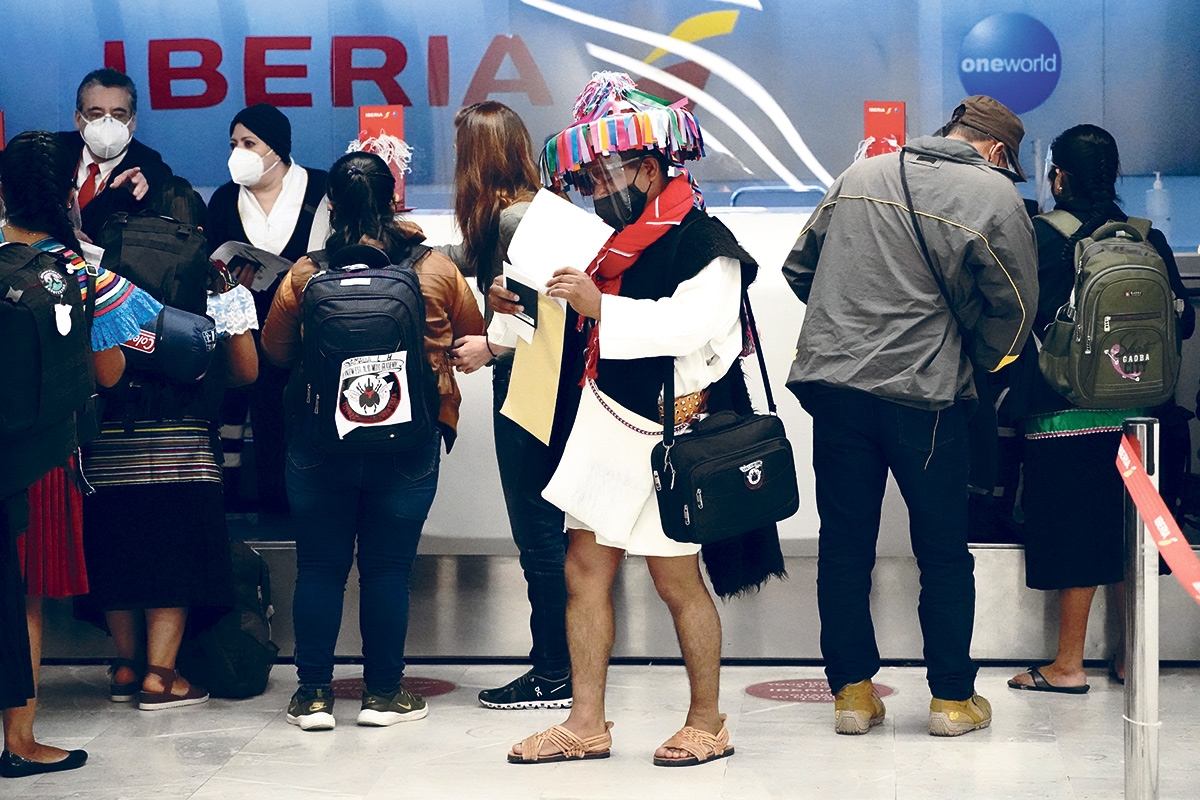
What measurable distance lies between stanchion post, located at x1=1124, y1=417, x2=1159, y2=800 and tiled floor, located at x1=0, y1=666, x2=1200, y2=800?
17.6 inches

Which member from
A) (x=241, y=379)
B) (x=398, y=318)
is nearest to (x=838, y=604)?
(x=398, y=318)

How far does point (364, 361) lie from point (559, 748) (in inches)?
45.4

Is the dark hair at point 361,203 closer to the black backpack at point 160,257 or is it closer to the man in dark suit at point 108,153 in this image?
the black backpack at point 160,257

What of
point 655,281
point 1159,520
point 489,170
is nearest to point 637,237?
point 655,281

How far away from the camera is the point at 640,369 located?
13.1 feet

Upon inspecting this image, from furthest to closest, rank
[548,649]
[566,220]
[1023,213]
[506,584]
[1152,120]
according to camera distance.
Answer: [1152,120] < [506,584] < [548,649] < [1023,213] < [566,220]

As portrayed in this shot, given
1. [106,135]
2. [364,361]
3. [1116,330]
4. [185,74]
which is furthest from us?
[185,74]

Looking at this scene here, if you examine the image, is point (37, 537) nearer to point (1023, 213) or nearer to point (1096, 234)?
point (1023, 213)

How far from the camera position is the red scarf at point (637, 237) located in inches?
156

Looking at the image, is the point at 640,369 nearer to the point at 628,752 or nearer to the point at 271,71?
the point at 628,752

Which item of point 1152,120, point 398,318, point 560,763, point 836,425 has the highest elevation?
point 1152,120

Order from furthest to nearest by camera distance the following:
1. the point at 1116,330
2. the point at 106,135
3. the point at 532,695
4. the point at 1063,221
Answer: the point at 106,135 → the point at 1063,221 → the point at 532,695 → the point at 1116,330

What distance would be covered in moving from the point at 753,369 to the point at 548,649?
1.32 meters

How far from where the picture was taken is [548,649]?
4.78 meters
